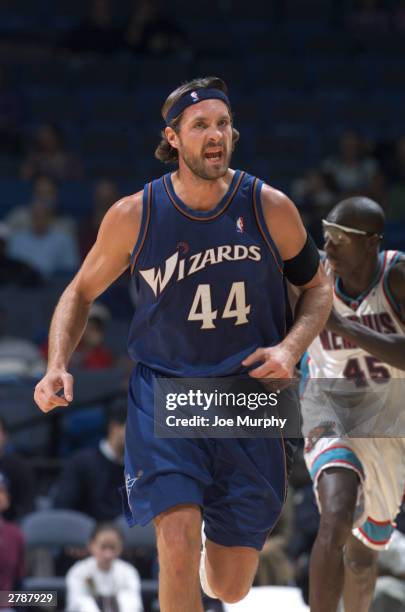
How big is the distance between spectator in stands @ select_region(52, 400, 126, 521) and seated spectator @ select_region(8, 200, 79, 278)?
9.63 ft

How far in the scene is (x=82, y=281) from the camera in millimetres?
Result: 4934

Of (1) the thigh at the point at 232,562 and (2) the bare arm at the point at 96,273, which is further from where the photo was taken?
(1) the thigh at the point at 232,562

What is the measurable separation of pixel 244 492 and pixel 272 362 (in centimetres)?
70

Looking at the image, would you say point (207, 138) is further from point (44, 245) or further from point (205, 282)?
point (44, 245)

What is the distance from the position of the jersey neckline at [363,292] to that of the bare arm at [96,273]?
4.85 feet

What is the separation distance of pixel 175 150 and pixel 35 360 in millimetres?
5151

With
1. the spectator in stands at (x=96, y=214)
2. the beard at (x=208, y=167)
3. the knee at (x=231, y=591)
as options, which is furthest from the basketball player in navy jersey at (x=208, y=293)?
the spectator in stands at (x=96, y=214)

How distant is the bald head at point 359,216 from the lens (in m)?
5.84

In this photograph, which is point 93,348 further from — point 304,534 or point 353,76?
point 353,76

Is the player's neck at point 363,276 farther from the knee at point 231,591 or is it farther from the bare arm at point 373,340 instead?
the knee at point 231,591

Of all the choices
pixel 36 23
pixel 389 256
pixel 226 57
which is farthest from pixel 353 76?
pixel 389 256

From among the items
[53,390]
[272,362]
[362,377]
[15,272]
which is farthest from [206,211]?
[15,272]

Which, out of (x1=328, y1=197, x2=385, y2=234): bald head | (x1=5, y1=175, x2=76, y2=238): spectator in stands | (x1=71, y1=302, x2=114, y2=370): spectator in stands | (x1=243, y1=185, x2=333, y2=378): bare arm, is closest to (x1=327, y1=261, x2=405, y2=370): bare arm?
(x1=328, y1=197, x2=385, y2=234): bald head

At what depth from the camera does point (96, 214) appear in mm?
11555
